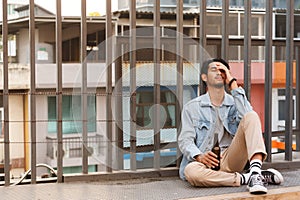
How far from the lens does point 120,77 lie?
9.18ft

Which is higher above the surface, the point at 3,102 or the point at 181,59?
the point at 181,59

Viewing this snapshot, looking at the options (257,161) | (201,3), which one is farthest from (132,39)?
(257,161)

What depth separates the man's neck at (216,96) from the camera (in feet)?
9.11

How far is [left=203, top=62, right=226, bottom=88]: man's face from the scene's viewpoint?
276 cm

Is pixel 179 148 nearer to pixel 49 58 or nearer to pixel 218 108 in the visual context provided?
pixel 218 108

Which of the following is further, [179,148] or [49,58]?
[49,58]

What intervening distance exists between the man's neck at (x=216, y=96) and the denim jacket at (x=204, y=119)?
0.07 ft

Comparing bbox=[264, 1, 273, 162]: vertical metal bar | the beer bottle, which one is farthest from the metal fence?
the beer bottle

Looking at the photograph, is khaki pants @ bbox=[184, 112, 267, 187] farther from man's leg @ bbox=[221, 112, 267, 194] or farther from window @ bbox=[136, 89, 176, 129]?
window @ bbox=[136, 89, 176, 129]

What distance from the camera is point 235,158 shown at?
266cm

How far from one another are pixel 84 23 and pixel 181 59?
623 mm

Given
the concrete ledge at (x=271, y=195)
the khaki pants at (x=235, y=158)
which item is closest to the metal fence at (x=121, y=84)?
the khaki pants at (x=235, y=158)

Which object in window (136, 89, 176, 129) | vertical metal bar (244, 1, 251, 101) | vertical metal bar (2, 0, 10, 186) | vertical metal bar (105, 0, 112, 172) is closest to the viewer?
vertical metal bar (2, 0, 10, 186)

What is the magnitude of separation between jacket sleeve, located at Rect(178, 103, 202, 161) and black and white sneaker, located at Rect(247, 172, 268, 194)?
1.09 feet
